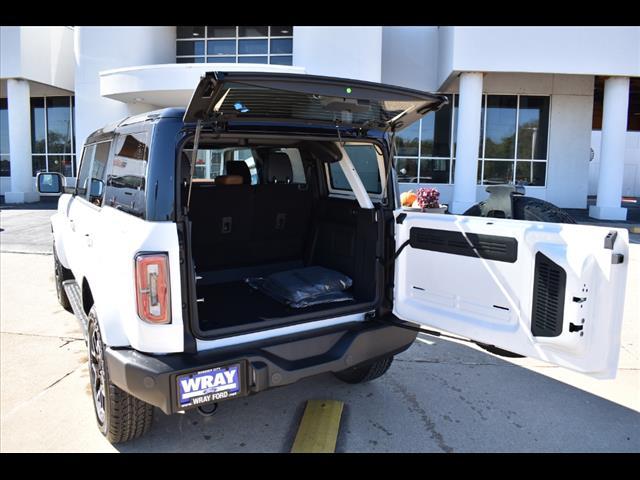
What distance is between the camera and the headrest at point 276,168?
449 centimetres

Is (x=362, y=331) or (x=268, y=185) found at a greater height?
(x=268, y=185)

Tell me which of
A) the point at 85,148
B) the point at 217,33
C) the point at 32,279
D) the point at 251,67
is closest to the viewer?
the point at 85,148

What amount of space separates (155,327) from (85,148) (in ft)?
9.24

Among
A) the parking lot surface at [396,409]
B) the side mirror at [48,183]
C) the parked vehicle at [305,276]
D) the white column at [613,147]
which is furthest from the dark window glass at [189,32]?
the parked vehicle at [305,276]

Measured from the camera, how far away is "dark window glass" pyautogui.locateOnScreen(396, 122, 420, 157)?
18125mm

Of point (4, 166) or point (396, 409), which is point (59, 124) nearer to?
point (4, 166)

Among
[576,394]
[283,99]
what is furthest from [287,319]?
[576,394]

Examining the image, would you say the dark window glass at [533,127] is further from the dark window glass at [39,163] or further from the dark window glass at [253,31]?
the dark window glass at [39,163]

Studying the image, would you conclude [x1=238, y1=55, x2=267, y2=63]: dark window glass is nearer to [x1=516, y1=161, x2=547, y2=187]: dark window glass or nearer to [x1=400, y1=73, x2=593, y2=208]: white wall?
[x1=400, y1=73, x2=593, y2=208]: white wall

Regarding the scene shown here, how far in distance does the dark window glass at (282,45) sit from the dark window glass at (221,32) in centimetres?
165

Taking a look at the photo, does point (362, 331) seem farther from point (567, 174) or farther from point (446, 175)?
point (567, 174)

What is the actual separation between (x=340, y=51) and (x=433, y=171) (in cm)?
564

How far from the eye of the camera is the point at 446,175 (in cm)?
1841

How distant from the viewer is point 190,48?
18.2 metres
